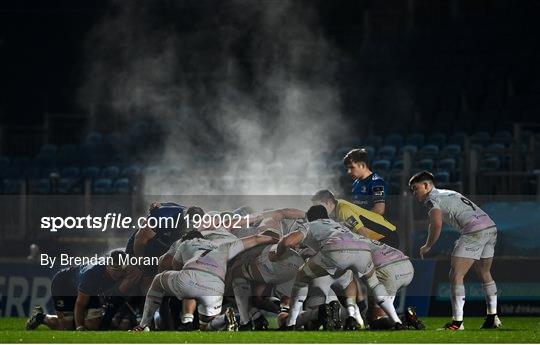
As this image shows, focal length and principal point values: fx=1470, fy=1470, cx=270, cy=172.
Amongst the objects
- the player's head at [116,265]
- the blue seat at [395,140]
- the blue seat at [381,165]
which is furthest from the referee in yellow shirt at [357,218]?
the blue seat at [395,140]

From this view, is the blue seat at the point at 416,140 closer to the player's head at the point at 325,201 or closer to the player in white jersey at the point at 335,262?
the player's head at the point at 325,201

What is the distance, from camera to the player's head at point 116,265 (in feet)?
59.9

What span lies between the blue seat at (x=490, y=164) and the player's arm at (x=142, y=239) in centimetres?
712

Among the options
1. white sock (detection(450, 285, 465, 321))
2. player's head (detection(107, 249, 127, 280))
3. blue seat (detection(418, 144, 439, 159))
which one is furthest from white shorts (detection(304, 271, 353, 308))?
blue seat (detection(418, 144, 439, 159))

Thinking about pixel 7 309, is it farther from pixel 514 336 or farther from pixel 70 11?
pixel 70 11

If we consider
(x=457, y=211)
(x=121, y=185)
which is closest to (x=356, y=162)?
(x=457, y=211)

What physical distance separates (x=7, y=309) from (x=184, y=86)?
35.1 feet

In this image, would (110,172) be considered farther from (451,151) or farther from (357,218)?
(357,218)

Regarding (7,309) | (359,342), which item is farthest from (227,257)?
(7,309)

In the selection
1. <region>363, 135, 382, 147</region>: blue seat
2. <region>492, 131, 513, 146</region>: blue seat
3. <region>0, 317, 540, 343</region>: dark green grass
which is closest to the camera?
<region>0, 317, 540, 343</region>: dark green grass

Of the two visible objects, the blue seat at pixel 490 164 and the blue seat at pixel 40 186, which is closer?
the blue seat at pixel 490 164

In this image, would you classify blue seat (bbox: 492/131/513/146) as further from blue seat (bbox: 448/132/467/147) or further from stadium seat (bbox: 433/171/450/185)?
stadium seat (bbox: 433/171/450/185)

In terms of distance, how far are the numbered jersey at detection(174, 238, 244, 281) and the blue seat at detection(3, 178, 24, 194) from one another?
7091mm

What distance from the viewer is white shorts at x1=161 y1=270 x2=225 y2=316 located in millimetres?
17703
